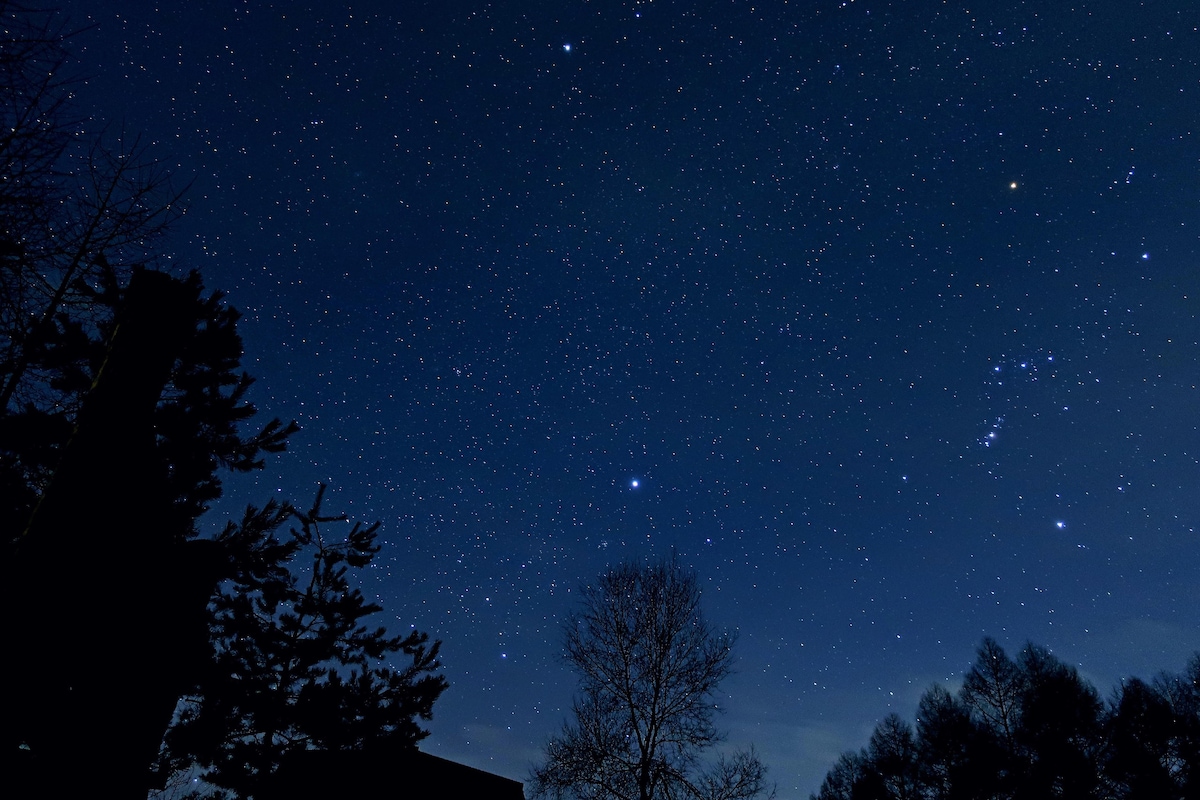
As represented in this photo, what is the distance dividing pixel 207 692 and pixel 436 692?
570 cm

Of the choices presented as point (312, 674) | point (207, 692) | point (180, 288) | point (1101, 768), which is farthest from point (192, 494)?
point (1101, 768)

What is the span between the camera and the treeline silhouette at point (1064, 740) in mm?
25484

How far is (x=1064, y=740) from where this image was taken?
2717 cm

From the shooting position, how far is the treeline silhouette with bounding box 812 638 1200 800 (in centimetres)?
2548

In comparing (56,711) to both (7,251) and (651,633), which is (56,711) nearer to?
(7,251)

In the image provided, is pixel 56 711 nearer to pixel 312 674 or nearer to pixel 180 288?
pixel 180 288

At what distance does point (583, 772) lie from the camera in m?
18.5

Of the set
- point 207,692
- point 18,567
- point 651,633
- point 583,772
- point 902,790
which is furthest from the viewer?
point 902,790

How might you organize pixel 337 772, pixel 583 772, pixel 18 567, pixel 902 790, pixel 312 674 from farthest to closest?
1. pixel 902 790
2. pixel 583 772
3. pixel 312 674
4. pixel 337 772
5. pixel 18 567

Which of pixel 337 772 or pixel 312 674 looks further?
pixel 312 674

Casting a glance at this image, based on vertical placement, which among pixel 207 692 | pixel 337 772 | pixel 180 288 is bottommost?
pixel 337 772

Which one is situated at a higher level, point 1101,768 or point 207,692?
point 1101,768

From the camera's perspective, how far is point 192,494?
10547 millimetres

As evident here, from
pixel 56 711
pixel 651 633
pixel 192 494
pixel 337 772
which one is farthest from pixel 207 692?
pixel 651 633
